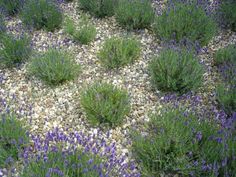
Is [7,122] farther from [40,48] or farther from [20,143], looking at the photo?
[40,48]

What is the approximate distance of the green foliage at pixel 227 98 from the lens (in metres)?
4.16

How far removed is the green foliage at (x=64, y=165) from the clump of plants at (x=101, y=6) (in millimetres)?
3169

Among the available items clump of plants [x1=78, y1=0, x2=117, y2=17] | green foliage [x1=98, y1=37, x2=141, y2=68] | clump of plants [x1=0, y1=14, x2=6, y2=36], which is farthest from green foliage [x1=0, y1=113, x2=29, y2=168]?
clump of plants [x1=78, y1=0, x2=117, y2=17]

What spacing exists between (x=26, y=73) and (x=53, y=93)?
63 centimetres

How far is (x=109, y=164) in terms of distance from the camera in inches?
136

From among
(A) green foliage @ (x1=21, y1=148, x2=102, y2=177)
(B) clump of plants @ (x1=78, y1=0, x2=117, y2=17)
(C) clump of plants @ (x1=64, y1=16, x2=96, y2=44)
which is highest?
(B) clump of plants @ (x1=78, y1=0, x2=117, y2=17)

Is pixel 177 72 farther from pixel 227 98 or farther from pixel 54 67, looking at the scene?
pixel 54 67

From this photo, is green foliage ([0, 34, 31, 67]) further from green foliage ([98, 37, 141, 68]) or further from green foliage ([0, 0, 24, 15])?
green foliage ([0, 0, 24, 15])

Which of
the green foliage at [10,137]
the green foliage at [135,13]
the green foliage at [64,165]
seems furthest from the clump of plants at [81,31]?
the green foliage at [64,165]

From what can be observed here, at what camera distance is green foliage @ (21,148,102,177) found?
3129mm

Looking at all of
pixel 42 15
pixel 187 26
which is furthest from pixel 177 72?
pixel 42 15

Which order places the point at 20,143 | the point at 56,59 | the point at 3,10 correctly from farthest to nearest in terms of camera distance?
the point at 3,10, the point at 56,59, the point at 20,143

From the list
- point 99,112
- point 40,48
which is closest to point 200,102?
point 99,112

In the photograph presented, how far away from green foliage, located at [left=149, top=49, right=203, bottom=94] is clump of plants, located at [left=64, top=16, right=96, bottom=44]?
48.5 inches
